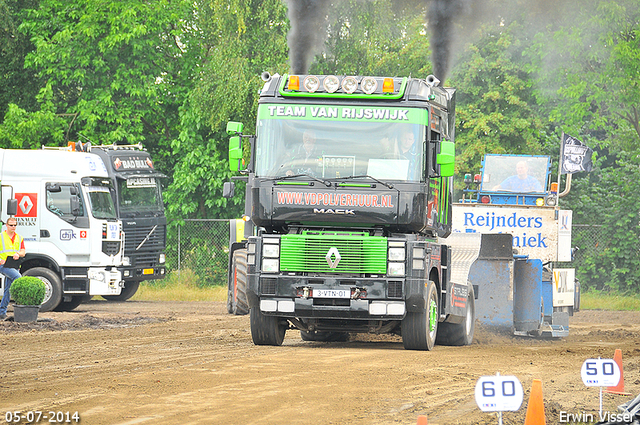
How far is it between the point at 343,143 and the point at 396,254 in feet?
5.43

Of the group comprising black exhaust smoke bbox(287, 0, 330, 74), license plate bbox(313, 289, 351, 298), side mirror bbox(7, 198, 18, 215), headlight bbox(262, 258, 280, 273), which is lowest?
license plate bbox(313, 289, 351, 298)

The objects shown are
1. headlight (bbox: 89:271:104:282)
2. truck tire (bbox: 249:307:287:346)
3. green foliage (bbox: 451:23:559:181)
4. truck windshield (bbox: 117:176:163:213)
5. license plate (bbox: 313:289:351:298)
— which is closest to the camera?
license plate (bbox: 313:289:351:298)

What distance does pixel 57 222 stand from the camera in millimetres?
22625

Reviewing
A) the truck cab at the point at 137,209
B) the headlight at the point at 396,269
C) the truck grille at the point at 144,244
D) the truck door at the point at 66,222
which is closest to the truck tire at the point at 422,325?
the headlight at the point at 396,269

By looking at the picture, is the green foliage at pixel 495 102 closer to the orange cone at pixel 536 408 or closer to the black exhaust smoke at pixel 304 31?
the black exhaust smoke at pixel 304 31

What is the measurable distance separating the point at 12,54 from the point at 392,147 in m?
22.9

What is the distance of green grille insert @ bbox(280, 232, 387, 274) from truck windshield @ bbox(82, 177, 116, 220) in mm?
10930

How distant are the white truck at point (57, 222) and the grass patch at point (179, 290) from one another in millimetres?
5582

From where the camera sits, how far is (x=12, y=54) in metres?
Result: 32.8

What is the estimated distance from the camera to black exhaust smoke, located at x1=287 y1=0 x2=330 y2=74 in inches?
774

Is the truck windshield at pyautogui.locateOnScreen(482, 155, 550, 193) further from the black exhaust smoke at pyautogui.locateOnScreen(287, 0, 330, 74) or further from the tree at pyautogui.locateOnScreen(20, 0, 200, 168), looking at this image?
the tree at pyautogui.locateOnScreen(20, 0, 200, 168)

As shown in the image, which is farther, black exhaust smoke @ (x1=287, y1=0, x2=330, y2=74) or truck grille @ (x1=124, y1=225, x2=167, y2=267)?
truck grille @ (x1=124, y1=225, x2=167, y2=267)

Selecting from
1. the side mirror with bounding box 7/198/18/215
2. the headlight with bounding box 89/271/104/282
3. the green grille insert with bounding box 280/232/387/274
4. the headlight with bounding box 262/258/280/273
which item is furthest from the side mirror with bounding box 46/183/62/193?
the green grille insert with bounding box 280/232/387/274

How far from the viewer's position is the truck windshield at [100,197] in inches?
910
